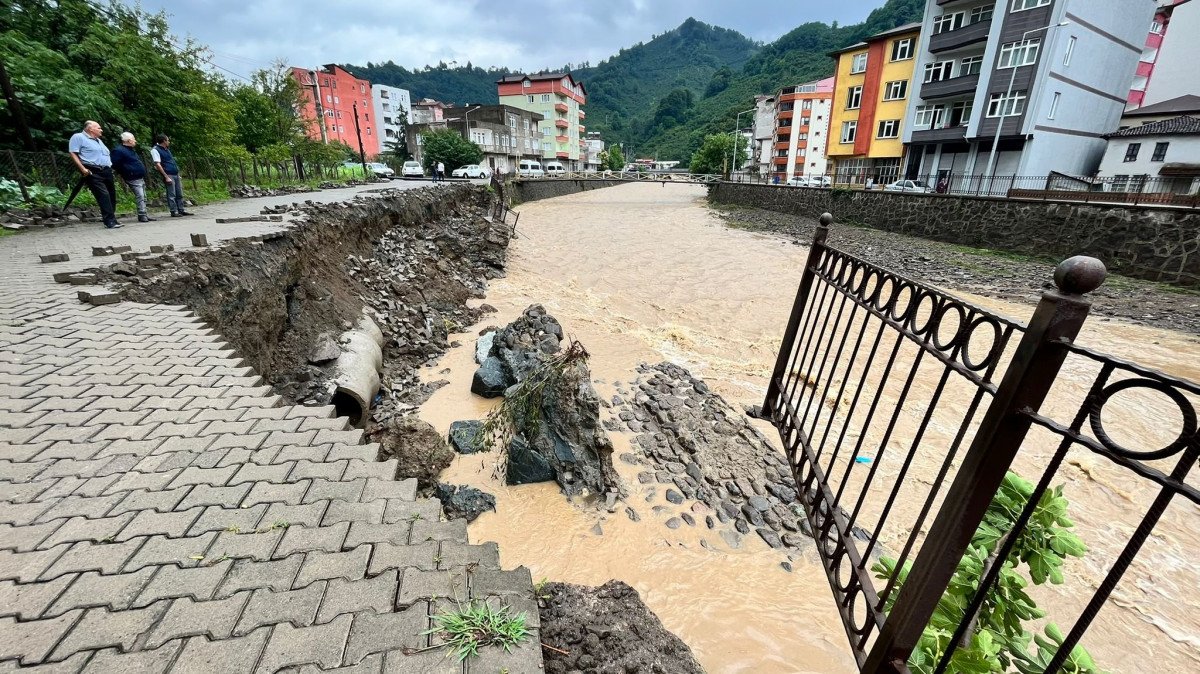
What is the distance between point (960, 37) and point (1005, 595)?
36.4 m

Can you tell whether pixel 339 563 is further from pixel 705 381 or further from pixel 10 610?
pixel 705 381

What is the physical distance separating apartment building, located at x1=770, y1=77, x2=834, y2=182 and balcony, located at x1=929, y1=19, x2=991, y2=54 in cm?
2784

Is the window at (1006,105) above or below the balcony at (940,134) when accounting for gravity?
above

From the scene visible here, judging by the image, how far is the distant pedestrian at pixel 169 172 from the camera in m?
9.90

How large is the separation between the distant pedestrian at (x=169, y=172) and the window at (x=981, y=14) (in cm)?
3669

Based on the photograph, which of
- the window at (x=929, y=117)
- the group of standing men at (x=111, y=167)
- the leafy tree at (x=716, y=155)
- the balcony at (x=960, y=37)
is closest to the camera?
the group of standing men at (x=111, y=167)

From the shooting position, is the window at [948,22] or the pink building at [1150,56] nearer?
the window at [948,22]

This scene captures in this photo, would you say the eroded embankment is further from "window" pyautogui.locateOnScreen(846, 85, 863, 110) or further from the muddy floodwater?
"window" pyautogui.locateOnScreen(846, 85, 863, 110)

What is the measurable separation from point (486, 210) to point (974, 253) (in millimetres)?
21412

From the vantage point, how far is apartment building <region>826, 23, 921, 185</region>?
32.0m

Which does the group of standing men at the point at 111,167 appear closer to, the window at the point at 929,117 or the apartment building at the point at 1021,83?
the apartment building at the point at 1021,83

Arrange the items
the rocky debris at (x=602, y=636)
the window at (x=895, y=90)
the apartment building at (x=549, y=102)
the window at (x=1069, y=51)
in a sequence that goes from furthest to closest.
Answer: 1. the apartment building at (x=549, y=102)
2. the window at (x=895, y=90)
3. the window at (x=1069, y=51)
4. the rocky debris at (x=602, y=636)

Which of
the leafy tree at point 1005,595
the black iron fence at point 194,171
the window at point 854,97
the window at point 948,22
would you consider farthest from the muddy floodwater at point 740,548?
the window at point 854,97

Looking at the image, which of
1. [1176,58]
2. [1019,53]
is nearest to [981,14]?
[1019,53]
